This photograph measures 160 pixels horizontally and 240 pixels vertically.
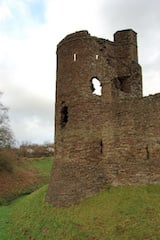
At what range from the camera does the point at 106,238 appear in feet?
47.1

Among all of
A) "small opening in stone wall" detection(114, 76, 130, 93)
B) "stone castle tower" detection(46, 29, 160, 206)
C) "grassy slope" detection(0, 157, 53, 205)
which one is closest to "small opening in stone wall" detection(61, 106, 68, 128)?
"stone castle tower" detection(46, 29, 160, 206)

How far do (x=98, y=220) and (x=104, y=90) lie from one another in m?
6.37

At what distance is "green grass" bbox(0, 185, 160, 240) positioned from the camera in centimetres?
1449

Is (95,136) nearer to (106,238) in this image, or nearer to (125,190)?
(125,190)

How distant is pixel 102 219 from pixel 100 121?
15.7 ft

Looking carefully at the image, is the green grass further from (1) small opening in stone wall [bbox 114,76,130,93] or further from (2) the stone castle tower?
(1) small opening in stone wall [bbox 114,76,130,93]

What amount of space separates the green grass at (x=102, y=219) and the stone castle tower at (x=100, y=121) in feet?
1.95

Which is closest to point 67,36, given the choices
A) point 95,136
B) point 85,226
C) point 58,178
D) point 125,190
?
point 95,136

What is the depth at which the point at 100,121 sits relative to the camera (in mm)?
18391

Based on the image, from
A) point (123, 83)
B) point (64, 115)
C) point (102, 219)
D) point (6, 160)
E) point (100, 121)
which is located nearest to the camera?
point (102, 219)

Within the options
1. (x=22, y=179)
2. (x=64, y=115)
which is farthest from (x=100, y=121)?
(x=22, y=179)

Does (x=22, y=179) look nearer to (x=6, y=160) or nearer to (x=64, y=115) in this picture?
(x=6, y=160)

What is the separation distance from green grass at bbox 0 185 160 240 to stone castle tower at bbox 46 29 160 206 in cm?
59

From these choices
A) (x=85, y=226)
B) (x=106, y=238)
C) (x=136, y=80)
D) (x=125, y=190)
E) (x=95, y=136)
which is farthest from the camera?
(x=136, y=80)
